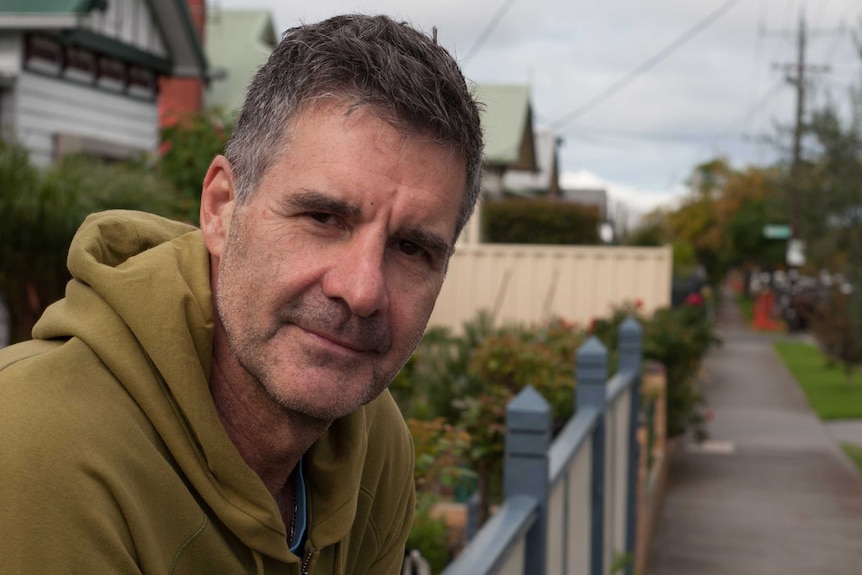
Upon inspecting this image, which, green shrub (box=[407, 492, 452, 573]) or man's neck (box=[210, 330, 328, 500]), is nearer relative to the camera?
man's neck (box=[210, 330, 328, 500])

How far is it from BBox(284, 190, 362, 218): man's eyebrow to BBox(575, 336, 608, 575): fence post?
366 cm

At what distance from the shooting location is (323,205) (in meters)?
1.74

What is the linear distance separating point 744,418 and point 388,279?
53.4 ft

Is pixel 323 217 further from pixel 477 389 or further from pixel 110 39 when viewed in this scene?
pixel 110 39

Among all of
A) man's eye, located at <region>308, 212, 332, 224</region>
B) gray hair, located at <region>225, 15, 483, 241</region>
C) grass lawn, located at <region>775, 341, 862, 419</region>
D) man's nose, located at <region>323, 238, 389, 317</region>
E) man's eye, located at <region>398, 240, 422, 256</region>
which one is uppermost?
gray hair, located at <region>225, 15, 483, 241</region>

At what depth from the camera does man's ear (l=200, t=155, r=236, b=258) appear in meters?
1.87

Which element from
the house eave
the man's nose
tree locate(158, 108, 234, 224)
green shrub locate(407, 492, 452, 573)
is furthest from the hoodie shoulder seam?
the house eave

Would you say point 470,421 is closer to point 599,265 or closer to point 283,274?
point 283,274

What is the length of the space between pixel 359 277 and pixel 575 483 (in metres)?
3.18

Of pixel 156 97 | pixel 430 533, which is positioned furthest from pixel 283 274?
pixel 156 97

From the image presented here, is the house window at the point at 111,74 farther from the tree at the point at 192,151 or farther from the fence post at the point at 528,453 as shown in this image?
the fence post at the point at 528,453

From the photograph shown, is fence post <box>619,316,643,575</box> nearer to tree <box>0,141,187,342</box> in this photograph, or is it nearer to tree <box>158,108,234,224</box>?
tree <box>0,141,187,342</box>

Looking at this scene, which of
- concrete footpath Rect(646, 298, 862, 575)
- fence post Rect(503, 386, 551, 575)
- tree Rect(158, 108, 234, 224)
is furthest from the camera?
concrete footpath Rect(646, 298, 862, 575)

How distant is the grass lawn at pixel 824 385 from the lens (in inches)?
710
